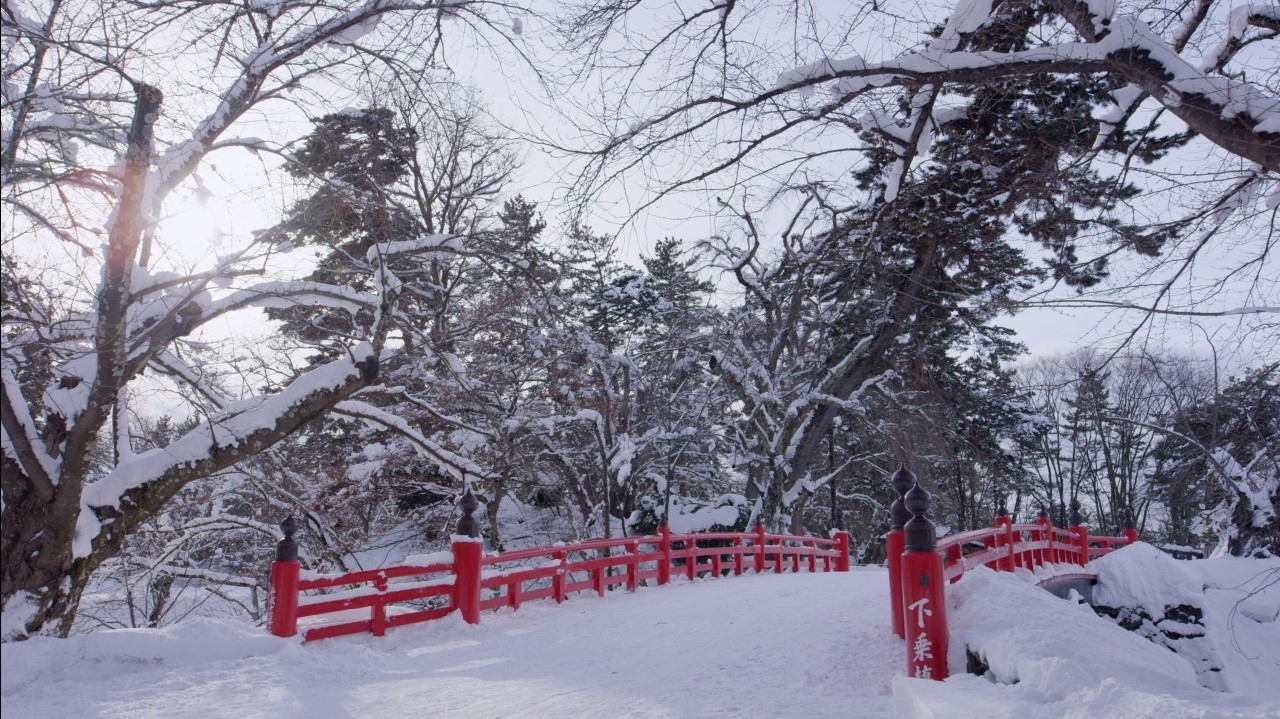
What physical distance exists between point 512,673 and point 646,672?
1.12m

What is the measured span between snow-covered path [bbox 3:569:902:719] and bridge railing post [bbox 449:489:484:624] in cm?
25

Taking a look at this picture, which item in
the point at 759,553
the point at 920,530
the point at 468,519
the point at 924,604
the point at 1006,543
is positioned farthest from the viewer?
the point at 759,553

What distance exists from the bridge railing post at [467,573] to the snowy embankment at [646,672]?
29 cm

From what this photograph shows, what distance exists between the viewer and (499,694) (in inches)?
216

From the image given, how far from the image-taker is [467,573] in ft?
28.8

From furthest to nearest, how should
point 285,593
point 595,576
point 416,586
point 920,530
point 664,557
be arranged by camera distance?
point 664,557 → point 595,576 → point 416,586 → point 285,593 → point 920,530

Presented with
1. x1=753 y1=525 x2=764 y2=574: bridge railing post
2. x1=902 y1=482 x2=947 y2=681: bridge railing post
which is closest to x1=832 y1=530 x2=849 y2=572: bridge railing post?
x1=753 y1=525 x2=764 y2=574: bridge railing post

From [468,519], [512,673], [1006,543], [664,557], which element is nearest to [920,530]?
[512,673]

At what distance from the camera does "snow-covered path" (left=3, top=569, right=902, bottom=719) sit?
194 inches

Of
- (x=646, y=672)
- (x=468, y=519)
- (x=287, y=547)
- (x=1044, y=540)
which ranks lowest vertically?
(x=646, y=672)

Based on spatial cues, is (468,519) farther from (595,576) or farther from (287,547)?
(595,576)

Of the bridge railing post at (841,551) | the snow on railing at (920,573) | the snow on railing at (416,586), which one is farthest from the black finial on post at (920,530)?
the bridge railing post at (841,551)

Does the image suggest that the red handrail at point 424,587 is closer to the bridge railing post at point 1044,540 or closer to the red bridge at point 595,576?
the red bridge at point 595,576

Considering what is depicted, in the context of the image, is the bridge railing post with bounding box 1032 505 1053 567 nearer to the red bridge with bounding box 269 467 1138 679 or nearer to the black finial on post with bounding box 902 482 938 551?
the red bridge with bounding box 269 467 1138 679
